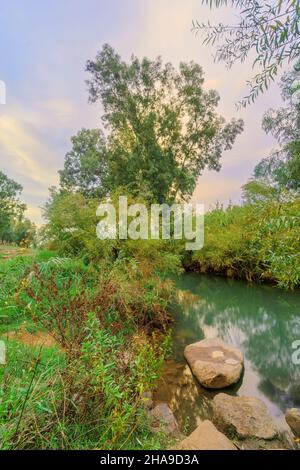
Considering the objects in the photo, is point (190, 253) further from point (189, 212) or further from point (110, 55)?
point (110, 55)

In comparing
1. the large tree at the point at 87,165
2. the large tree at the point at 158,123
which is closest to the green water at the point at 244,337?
the large tree at the point at 158,123

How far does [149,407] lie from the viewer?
8.75 feet

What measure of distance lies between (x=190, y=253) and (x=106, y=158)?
28.1ft

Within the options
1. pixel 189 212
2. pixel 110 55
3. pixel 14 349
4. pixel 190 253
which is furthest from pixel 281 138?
pixel 110 55

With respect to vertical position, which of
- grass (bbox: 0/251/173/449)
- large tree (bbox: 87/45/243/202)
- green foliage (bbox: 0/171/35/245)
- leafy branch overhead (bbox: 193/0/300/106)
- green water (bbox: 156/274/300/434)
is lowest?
green water (bbox: 156/274/300/434)

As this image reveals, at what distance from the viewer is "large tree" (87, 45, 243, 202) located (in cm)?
1478

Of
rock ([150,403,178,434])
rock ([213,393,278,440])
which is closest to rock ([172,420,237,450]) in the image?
rock ([150,403,178,434])

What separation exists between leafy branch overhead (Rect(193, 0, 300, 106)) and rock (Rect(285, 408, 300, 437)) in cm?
307

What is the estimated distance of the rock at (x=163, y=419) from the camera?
2204mm

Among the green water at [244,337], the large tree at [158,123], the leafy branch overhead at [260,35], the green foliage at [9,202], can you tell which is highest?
the large tree at [158,123]

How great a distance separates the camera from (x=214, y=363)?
11.8 ft

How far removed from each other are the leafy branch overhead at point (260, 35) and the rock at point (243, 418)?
2.90 metres

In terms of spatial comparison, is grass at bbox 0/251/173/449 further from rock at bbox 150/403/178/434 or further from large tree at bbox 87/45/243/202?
large tree at bbox 87/45/243/202

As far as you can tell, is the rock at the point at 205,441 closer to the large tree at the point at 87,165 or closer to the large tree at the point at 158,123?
the large tree at the point at 158,123
